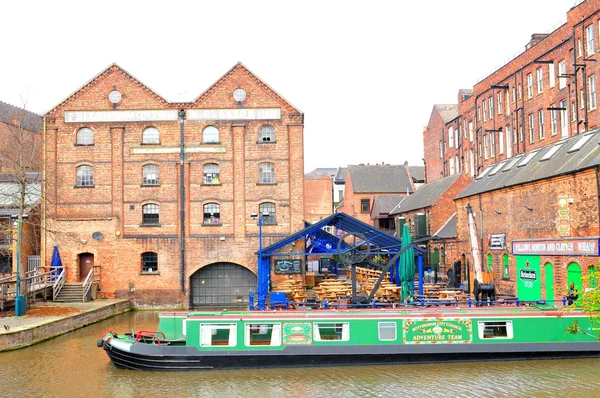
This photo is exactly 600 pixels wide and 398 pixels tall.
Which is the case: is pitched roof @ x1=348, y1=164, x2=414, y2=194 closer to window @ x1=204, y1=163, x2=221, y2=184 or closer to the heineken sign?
window @ x1=204, y1=163, x2=221, y2=184

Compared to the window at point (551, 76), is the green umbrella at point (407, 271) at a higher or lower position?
lower

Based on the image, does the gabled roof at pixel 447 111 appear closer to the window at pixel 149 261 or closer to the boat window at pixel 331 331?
the window at pixel 149 261

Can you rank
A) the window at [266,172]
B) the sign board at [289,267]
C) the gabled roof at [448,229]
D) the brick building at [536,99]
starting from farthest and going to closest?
the gabled roof at [448,229], the window at [266,172], the sign board at [289,267], the brick building at [536,99]

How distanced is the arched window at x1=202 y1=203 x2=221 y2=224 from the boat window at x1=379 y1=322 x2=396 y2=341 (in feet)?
50.0

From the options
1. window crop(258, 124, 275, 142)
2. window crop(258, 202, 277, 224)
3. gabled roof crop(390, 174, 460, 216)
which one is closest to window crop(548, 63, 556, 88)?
gabled roof crop(390, 174, 460, 216)

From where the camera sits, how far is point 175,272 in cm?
3100

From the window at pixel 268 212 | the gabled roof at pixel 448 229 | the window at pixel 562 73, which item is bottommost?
the gabled roof at pixel 448 229

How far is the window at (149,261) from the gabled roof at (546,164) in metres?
16.9

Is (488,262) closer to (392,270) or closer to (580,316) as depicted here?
(392,270)

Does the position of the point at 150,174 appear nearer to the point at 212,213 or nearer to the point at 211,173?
the point at 211,173

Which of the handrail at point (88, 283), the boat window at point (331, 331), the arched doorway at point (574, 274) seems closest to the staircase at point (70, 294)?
the handrail at point (88, 283)

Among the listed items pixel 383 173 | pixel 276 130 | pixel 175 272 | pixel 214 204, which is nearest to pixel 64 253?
pixel 175 272

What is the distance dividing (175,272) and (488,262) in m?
15.9

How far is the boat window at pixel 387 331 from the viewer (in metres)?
17.8
